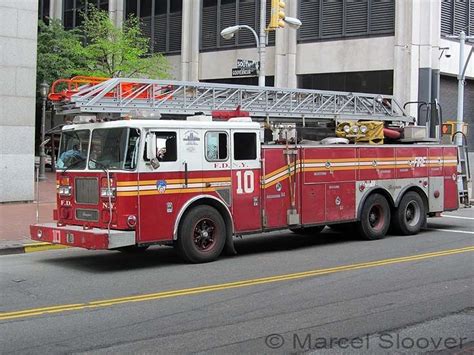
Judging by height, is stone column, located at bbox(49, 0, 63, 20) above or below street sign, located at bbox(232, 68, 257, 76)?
above

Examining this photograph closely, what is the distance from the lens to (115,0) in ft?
125

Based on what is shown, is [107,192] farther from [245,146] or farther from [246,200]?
[245,146]

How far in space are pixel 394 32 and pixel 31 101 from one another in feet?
54.2

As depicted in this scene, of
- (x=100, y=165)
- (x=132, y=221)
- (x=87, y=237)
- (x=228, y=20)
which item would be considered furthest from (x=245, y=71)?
(x=228, y=20)

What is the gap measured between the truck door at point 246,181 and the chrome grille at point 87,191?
240 cm

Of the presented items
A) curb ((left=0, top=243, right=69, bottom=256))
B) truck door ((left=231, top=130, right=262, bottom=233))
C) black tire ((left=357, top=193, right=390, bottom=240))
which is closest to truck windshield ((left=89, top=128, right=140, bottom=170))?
truck door ((left=231, top=130, right=262, bottom=233))

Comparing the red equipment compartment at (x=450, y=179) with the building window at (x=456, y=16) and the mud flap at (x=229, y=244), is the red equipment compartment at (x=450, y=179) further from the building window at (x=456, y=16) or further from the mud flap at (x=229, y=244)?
the building window at (x=456, y=16)

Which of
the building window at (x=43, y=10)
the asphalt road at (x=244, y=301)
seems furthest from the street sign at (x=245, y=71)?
the building window at (x=43, y=10)

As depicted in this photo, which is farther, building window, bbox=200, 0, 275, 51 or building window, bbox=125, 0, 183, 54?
building window, bbox=125, 0, 183, 54

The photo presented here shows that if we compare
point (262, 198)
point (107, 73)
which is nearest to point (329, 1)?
point (107, 73)

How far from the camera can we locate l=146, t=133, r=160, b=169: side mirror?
9625 mm

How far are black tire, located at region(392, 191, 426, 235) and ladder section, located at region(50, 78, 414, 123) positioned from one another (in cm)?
202

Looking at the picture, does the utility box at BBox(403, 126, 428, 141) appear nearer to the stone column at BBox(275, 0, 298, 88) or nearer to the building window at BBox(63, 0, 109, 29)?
the stone column at BBox(275, 0, 298, 88)

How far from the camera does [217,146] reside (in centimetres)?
1056
